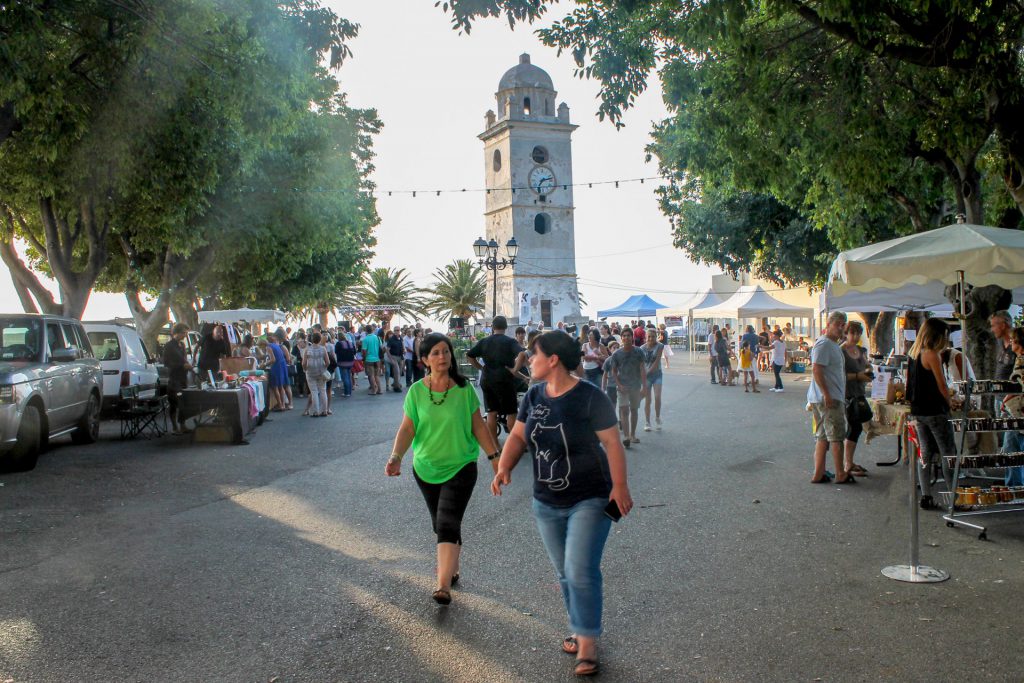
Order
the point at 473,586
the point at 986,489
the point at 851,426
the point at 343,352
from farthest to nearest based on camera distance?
the point at 343,352 → the point at 851,426 → the point at 986,489 → the point at 473,586

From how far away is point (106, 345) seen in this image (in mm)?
17094

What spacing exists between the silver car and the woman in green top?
23.3 ft

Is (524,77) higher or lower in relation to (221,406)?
higher

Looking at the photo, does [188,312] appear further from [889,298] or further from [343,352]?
[889,298]

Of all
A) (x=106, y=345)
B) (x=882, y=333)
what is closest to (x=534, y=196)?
(x=882, y=333)

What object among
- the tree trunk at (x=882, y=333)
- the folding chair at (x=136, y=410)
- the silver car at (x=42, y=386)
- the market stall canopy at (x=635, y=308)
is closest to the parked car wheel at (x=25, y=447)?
the silver car at (x=42, y=386)

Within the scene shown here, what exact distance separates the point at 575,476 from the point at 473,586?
1.78 meters

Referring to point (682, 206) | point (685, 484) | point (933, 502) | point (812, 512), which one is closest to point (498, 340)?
point (685, 484)

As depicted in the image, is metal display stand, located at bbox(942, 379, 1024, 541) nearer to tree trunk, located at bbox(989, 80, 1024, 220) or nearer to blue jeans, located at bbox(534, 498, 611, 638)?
tree trunk, located at bbox(989, 80, 1024, 220)

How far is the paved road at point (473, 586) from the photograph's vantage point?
4.54 m

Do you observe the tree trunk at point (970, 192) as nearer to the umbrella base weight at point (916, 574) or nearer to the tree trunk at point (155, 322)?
the umbrella base weight at point (916, 574)

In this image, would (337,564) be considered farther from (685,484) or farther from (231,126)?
(231,126)

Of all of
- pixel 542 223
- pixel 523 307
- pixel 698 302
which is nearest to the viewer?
pixel 698 302

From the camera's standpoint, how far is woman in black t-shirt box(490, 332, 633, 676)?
4.39 metres
